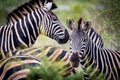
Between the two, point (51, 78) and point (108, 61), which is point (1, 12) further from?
point (108, 61)

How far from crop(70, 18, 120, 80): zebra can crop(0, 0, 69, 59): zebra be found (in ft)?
3.61

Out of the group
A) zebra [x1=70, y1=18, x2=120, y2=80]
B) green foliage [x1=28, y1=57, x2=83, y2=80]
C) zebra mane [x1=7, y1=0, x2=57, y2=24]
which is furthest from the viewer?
zebra mane [x1=7, y1=0, x2=57, y2=24]

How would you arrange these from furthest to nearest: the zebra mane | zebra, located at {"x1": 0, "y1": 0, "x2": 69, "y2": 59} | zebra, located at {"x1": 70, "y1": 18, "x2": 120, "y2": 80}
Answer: the zebra mane, zebra, located at {"x1": 0, "y1": 0, "x2": 69, "y2": 59}, zebra, located at {"x1": 70, "y1": 18, "x2": 120, "y2": 80}

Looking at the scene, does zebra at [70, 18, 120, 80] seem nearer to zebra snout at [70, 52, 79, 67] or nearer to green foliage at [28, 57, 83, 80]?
zebra snout at [70, 52, 79, 67]

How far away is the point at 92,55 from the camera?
273 inches

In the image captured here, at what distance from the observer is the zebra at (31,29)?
7.68 metres

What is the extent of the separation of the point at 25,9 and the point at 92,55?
1785 millimetres

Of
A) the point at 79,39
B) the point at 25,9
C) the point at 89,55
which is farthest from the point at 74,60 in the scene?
the point at 25,9

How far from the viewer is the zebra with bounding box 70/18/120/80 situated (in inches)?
257

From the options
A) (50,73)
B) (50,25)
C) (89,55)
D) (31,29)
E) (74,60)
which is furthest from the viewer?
(50,25)

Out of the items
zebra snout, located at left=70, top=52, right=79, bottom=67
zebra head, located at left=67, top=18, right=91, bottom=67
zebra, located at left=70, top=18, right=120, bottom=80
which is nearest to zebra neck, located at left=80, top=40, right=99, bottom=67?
zebra, located at left=70, top=18, right=120, bottom=80

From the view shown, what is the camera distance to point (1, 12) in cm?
442

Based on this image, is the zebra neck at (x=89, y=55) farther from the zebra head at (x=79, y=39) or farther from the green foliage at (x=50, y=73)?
the green foliage at (x=50, y=73)

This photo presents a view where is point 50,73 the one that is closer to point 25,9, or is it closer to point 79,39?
point 79,39
